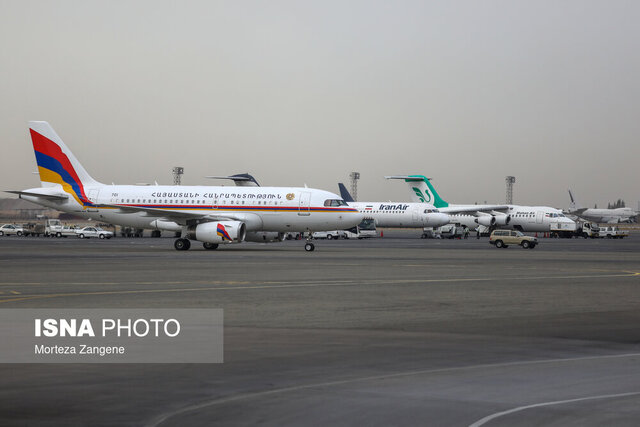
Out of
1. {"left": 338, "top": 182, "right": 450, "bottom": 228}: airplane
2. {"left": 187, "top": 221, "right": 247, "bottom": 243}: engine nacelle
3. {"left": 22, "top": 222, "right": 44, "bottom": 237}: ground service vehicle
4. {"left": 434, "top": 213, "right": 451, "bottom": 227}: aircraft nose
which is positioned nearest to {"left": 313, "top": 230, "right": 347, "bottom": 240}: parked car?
{"left": 338, "top": 182, "right": 450, "bottom": 228}: airplane

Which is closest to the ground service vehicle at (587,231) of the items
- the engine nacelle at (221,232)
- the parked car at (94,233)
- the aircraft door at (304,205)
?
the parked car at (94,233)

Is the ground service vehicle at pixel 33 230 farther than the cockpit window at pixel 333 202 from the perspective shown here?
Yes

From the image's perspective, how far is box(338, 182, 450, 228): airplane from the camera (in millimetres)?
101688

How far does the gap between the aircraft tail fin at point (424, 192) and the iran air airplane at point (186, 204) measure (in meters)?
66.8

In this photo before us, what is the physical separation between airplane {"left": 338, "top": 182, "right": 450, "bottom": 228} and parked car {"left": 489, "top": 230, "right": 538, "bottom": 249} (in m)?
29.1

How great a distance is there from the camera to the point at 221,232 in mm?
52875

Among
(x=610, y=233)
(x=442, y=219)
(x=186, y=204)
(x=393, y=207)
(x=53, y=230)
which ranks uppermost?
(x=393, y=207)

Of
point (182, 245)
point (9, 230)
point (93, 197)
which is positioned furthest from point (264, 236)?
point (9, 230)

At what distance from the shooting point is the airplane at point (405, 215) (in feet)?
334

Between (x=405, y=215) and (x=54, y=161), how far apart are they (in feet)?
177

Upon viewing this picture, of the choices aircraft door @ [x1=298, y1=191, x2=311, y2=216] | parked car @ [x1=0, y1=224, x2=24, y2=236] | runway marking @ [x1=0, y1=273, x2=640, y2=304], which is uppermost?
aircraft door @ [x1=298, y1=191, x2=311, y2=216]

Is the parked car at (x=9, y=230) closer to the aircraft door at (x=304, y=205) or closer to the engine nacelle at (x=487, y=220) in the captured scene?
the engine nacelle at (x=487, y=220)

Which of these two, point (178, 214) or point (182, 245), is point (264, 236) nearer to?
point (182, 245)

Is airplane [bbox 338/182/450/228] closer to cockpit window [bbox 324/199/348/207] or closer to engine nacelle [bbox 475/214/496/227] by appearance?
engine nacelle [bbox 475/214/496/227]
